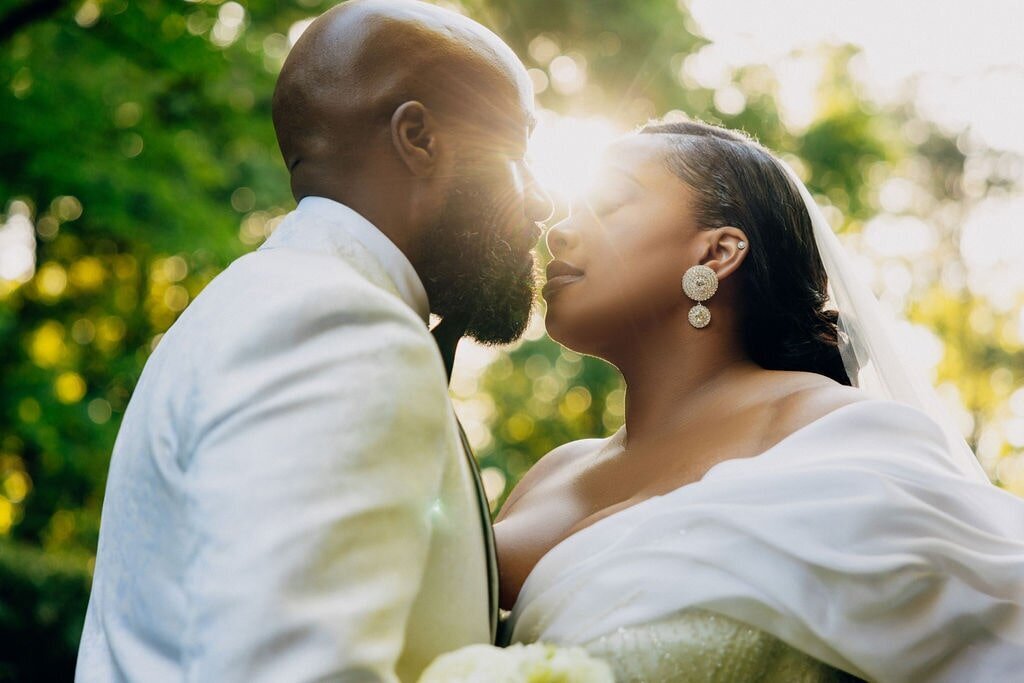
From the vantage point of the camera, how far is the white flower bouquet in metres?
2.20

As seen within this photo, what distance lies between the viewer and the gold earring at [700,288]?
12.5 feet

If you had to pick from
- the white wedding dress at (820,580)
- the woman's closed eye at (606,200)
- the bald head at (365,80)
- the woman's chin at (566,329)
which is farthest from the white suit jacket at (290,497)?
the woman's closed eye at (606,200)

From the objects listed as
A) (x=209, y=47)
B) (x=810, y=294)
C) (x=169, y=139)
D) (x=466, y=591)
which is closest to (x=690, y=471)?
(x=810, y=294)

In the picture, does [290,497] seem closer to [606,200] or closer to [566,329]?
[566,329]

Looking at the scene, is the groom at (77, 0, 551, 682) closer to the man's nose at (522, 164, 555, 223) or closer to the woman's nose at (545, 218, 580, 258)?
the man's nose at (522, 164, 555, 223)

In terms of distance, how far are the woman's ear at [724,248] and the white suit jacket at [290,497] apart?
1633 mm

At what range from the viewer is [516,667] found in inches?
91.9

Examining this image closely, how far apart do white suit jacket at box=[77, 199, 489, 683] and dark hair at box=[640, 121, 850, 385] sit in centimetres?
172

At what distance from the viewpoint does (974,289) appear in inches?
1003

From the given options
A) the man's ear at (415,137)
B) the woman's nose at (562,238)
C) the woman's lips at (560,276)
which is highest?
the man's ear at (415,137)

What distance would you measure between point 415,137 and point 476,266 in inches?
14.6

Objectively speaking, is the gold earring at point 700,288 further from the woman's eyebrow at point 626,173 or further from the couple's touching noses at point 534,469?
the woman's eyebrow at point 626,173

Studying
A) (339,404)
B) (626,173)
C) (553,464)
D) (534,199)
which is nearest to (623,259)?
(626,173)

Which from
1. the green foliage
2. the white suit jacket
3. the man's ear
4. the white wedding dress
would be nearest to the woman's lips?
the white wedding dress
